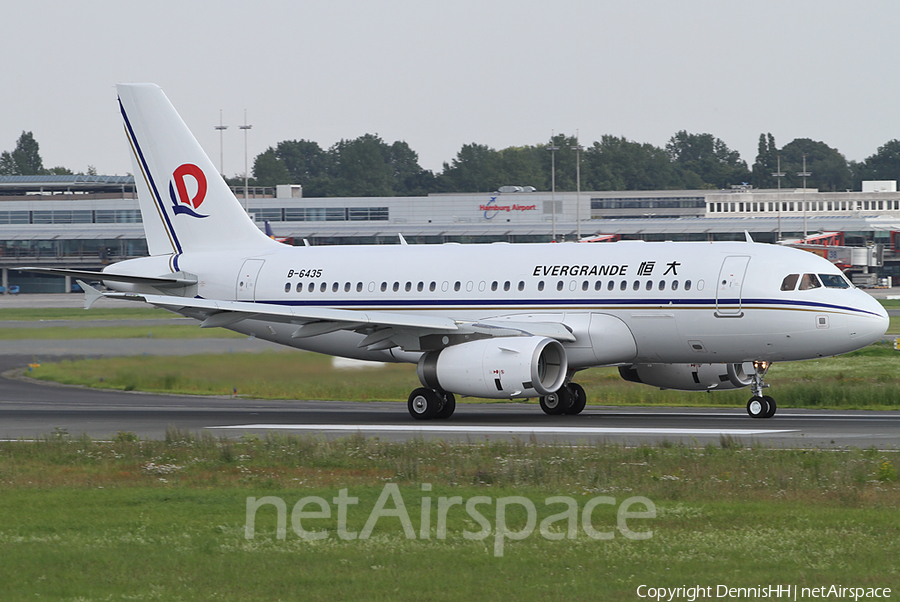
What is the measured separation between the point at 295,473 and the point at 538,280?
41.9 ft

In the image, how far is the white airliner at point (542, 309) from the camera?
28.1m

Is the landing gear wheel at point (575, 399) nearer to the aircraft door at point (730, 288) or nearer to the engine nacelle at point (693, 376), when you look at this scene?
the engine nacelle at point (693, 376)

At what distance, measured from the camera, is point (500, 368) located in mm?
27656

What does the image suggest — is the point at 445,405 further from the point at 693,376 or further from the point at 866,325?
the point at 866,325

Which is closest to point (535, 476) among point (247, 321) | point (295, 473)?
point (295, 473)

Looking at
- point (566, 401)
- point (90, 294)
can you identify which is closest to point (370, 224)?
point (566, 401)

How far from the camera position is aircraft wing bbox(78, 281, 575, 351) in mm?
29156

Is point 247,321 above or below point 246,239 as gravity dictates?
below

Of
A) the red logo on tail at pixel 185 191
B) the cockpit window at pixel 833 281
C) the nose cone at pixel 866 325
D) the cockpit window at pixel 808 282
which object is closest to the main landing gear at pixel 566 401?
the cockpit window at pixel 808 282

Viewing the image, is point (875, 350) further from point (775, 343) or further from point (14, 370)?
point (14, 370)

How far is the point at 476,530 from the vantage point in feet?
46.5

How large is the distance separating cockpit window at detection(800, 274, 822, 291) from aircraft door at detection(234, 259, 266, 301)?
15585 mm

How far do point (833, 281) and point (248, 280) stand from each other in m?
16.5

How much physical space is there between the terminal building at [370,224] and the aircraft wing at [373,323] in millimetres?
72577
